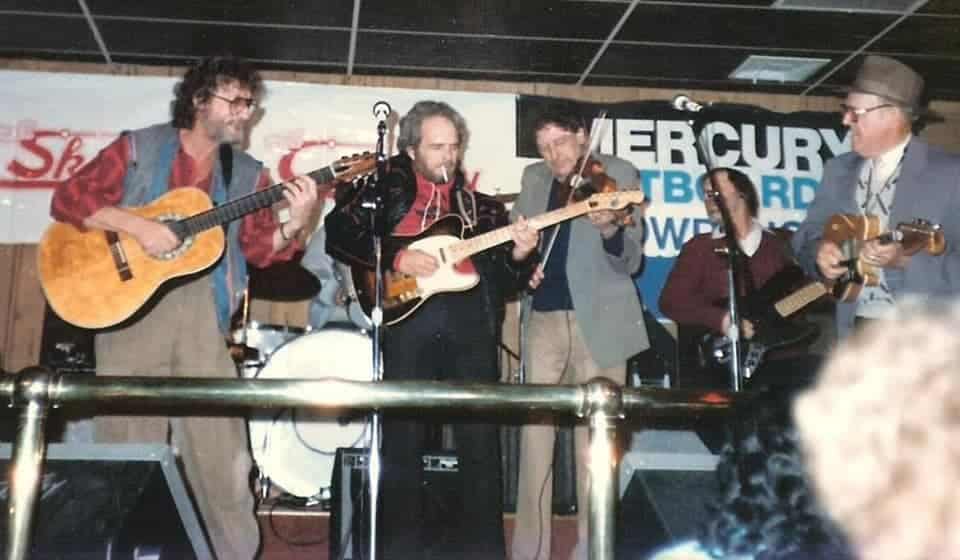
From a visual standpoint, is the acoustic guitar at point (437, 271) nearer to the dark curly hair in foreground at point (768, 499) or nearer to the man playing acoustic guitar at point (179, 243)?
the man playing acoustic guitar at point (179, 243)

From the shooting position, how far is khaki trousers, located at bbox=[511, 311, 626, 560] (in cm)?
425

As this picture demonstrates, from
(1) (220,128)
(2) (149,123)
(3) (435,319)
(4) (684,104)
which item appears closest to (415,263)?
(3) (435,319)

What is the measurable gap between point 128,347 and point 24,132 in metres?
2.51

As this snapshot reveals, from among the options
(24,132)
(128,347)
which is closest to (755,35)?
(128,347)

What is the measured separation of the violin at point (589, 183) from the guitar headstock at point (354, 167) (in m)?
0.93

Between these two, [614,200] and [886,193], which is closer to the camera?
[886,193]

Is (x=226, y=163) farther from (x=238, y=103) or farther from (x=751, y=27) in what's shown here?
(x=751, y=27)

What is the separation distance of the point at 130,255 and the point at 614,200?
208 centimetres

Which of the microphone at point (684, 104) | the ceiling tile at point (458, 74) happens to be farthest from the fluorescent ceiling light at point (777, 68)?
the microphone at point (684, 104)

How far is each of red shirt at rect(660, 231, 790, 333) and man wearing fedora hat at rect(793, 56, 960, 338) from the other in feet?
2.22

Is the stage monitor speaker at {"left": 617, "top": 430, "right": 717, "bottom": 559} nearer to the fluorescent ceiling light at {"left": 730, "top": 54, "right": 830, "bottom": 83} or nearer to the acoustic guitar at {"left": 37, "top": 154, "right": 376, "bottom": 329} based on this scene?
the acoustic guitar at {"left": 37, "top": 154, "right": 376, "bottom": 329}

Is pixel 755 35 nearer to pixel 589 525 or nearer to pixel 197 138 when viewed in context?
pixel 197 138

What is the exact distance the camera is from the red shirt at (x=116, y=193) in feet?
13.6

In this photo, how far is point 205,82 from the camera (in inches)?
175
